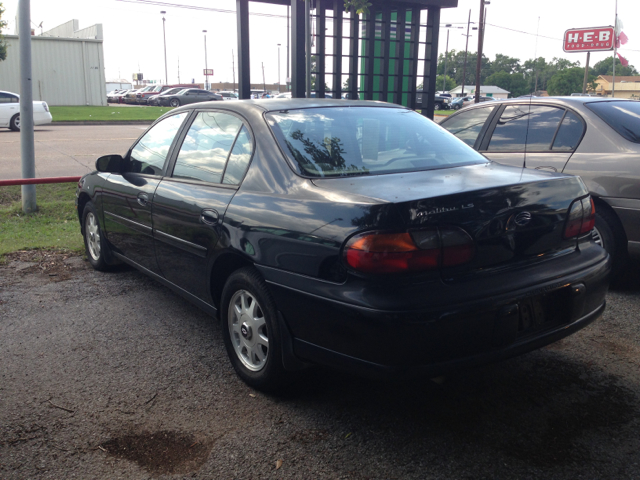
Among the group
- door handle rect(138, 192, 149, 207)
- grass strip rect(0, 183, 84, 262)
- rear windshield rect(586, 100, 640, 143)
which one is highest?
rear windshield rect(586, 100, 640, 143)

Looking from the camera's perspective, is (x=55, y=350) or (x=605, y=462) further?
(x=55, y=350)

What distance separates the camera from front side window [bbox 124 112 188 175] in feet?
13.7

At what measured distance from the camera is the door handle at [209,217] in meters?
3.28

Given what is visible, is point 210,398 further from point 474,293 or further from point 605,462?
point 605,462

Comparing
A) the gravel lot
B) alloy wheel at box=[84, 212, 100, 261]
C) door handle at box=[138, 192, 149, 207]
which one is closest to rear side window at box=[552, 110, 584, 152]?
the gravel lot

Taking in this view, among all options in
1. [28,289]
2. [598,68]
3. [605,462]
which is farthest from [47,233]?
[598,68]

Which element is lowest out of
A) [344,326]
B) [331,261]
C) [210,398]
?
[210,398]

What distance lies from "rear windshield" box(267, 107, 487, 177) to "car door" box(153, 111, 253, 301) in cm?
30

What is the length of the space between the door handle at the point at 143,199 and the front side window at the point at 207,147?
0.34 meters

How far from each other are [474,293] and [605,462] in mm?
904

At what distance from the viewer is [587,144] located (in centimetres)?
486

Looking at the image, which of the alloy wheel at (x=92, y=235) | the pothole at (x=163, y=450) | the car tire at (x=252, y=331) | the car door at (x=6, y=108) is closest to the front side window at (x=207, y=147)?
the car tire at (x=252, y=331)

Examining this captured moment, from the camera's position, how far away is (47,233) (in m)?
6.91

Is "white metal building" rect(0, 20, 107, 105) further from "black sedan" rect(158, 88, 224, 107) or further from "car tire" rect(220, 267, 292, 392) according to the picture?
"car tire" rect(220, 267, 292, 392)
